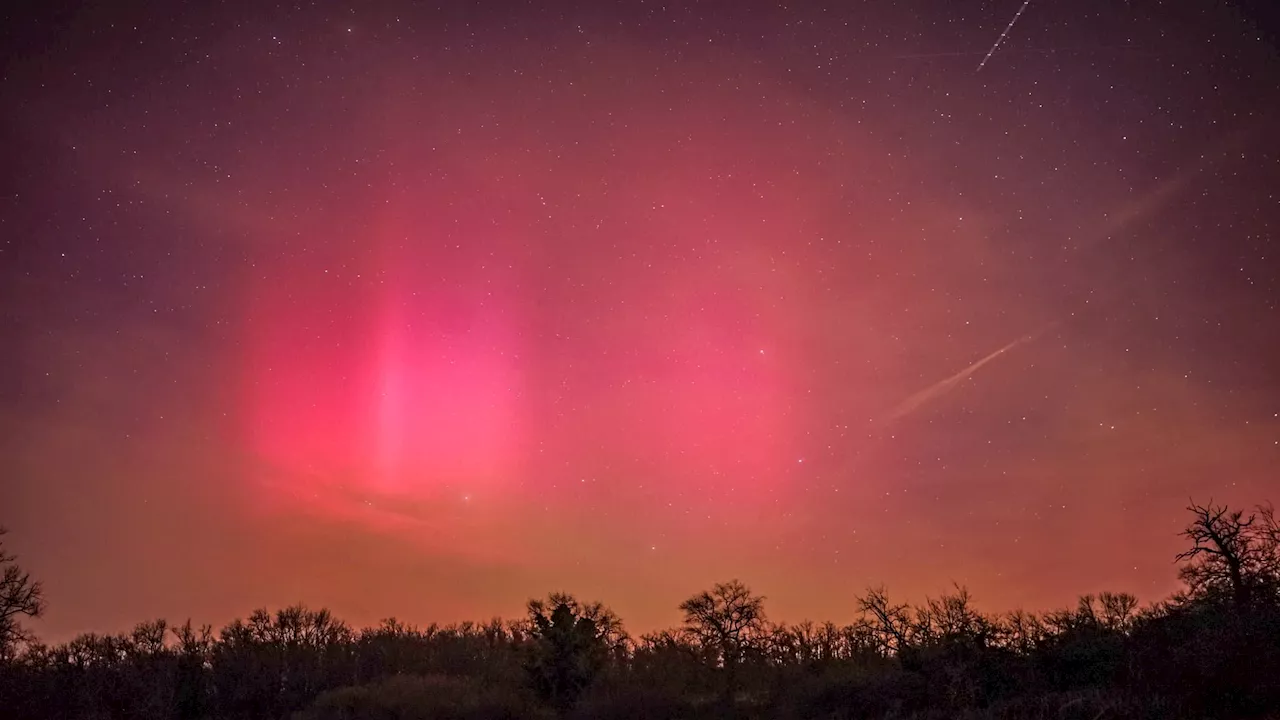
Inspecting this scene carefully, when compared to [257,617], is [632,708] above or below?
below

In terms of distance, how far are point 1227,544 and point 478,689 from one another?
50.0 meters

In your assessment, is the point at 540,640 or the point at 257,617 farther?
the point at 257,617

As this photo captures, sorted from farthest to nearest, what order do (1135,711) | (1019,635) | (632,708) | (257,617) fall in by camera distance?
(257,617), (632,708), (1019,635), (1135,711)

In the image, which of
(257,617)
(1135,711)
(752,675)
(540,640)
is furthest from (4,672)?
(1135,711)

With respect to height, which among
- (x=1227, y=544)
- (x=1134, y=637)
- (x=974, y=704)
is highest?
(x=1227, y=544)

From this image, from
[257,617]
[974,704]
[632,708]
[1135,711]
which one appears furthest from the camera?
[257,617]

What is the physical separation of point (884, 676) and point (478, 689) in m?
31.5

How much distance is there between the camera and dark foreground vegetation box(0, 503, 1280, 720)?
122ft

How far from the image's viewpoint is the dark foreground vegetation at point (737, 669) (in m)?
37.2

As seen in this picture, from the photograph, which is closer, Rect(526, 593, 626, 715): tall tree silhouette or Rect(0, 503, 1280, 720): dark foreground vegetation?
Rect(0, 503, 1280, 720): dark foreground vegetation

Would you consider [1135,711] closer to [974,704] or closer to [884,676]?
[974,704]

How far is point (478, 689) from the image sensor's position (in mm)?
65375

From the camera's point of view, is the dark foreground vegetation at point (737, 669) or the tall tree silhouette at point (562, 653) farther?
the tall tree silhouette at point (562, 653)

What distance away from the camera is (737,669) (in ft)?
199
